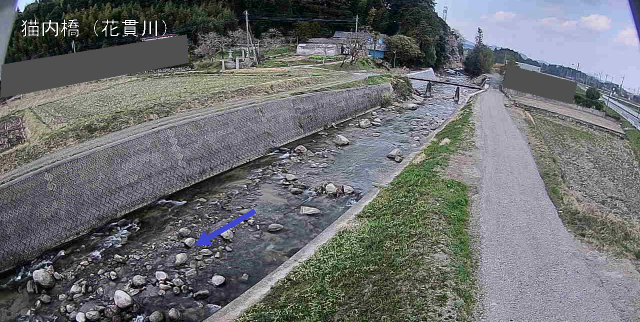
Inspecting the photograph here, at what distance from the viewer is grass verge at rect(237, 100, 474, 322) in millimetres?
7477

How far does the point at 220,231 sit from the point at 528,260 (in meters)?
8.54

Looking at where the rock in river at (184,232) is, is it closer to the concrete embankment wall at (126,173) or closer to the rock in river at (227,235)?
the rock in river at (227,235)

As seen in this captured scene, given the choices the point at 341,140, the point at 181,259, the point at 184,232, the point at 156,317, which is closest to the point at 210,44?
the point at 341,140

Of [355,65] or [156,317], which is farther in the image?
[355,65]

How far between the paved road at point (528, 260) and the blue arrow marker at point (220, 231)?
722 centimetres

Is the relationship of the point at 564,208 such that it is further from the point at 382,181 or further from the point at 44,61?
the point at 44,61

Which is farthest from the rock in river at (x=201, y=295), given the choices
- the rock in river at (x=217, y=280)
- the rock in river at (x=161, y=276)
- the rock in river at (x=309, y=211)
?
the rock in river at (x=309, y=211)

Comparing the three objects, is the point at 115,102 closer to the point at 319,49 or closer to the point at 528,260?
the point at 528,260

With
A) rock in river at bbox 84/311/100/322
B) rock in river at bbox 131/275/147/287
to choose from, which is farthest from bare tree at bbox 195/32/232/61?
rock in river at bbox 84/311/100/322

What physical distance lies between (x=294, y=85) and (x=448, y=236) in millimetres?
21719

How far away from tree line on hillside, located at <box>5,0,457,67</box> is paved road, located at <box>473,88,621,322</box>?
44996mm

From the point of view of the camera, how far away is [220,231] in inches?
500

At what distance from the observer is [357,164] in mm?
19422

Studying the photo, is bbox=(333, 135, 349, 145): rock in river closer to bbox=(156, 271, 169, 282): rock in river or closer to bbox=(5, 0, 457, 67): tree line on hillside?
bbox=(156, 271, 169, 282): rock in river
